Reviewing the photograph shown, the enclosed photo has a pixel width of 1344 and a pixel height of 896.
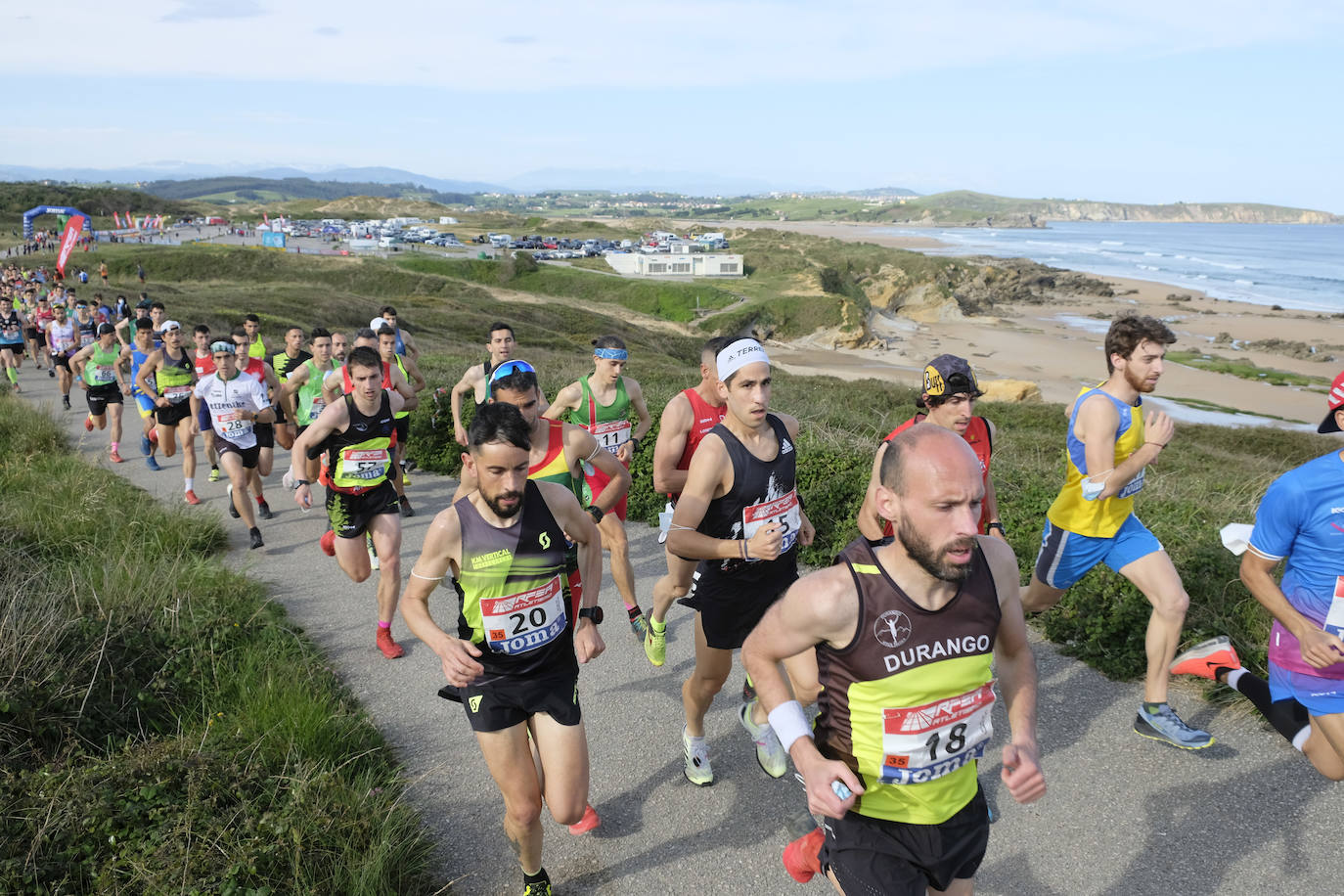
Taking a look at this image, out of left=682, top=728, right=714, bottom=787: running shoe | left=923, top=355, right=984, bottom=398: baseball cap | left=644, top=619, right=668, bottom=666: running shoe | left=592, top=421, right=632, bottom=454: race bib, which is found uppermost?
left=923, top=355, right=984, bottom=398: baseball cap

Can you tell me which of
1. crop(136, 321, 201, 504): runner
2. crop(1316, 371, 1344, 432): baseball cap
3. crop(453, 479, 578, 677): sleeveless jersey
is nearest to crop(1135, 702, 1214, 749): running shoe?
crop(1316, 371, 1344, 432): baseball cap

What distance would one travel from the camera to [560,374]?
595 inches

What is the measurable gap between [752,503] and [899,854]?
1.98 m

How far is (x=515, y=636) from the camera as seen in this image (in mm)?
3766

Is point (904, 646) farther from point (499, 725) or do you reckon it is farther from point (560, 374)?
point (560, 374)

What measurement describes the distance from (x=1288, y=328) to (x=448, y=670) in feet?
204

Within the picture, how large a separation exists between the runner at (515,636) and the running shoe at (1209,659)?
3.76 metres

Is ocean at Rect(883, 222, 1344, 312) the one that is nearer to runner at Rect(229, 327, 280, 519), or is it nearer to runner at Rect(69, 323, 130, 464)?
runner at Rect(229, 327, 280, 519)

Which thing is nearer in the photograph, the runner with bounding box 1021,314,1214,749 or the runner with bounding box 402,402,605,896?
the runner with bounding box 402,402,605,896

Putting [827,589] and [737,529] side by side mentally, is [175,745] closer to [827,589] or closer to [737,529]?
[737,529]

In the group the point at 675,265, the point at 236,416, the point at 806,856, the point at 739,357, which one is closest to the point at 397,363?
the point at 236,416

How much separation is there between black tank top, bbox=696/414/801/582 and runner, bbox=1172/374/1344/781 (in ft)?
7.08

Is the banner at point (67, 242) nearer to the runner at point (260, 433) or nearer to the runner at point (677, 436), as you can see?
the runner at point (260, 433)

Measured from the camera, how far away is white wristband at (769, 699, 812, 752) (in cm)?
273
